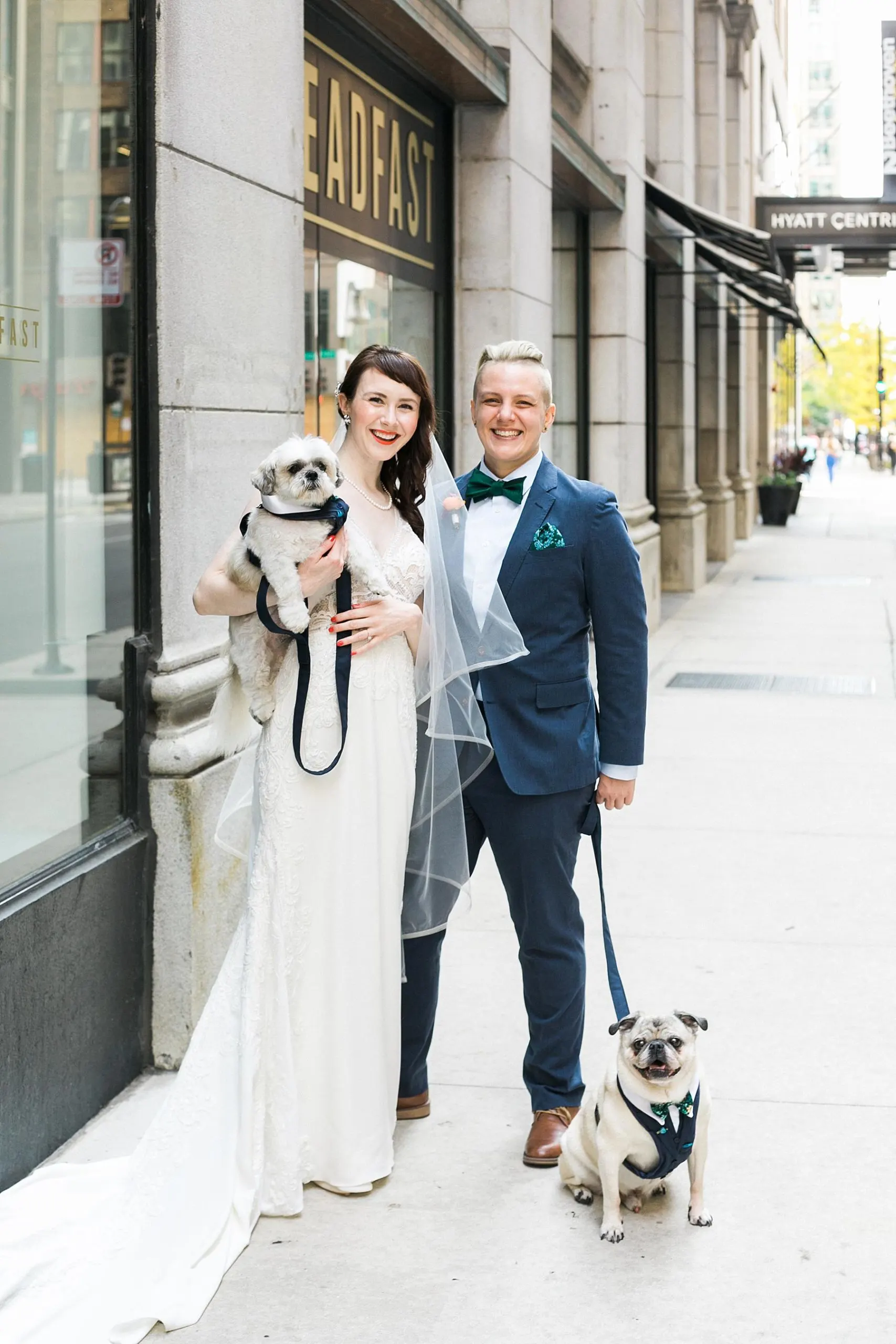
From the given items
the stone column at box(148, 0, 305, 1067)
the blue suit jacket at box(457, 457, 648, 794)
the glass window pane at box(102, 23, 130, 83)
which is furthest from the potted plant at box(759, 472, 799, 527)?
the blue suit jacket at box(457, 457, 648, 794)

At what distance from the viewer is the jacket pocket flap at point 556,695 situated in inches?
185

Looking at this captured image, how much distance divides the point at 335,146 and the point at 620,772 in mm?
4454

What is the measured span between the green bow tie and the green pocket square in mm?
121

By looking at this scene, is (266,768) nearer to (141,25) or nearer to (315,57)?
(141,25)

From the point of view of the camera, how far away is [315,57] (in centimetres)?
771

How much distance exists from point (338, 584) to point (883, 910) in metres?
3.83

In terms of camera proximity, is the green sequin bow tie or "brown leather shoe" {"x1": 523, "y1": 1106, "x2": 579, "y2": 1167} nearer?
the green sequin bow tie

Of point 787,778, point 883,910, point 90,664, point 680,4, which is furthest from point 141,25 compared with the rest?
point 680,4

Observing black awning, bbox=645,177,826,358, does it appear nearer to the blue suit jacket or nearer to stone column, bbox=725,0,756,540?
stone column, bbox=725,0,756,540

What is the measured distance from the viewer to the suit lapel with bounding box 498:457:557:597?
15.3 ft

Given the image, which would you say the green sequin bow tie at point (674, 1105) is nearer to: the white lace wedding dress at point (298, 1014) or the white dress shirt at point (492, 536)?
the white lace wedding dress at point (298, 1014)

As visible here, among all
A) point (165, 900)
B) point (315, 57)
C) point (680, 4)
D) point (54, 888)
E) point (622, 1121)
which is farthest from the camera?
point (680, 4)

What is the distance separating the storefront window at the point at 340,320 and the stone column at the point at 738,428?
2098 centimetres

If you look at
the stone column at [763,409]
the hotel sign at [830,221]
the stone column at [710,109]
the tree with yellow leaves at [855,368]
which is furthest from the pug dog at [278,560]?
the tree with yellow leaves at [855,368]
